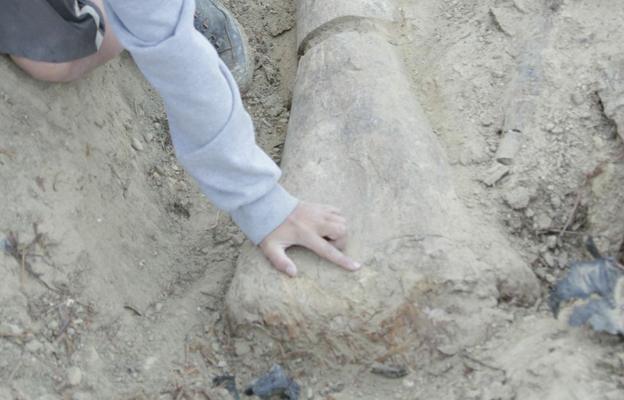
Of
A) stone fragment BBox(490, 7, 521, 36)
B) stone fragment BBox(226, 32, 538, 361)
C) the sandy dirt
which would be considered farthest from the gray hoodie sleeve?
stone fragment BBox(490, 7, 521, 36)

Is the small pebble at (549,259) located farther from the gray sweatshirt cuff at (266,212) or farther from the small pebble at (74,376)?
the small pebble at (74,376)

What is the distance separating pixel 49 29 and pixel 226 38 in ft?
2.47

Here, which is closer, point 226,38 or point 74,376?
point 74,376

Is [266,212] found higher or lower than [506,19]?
lower

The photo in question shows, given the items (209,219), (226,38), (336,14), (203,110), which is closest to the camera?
(203,110)

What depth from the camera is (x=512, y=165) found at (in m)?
2.12

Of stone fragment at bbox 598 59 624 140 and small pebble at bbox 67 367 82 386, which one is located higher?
stone fragment at bbox 598 59 624 140

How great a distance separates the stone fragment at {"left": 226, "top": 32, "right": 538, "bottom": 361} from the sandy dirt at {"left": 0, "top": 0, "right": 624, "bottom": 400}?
0.05 metres

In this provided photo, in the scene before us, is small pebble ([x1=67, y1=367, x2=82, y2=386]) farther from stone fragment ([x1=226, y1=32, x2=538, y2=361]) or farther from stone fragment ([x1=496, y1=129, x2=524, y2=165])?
stone fragment ([x1=496, y1=129, x2=524, y2=165])

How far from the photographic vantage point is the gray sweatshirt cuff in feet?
6.28

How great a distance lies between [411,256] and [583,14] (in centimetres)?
95

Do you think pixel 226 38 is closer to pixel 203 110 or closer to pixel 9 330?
pixel 203 110

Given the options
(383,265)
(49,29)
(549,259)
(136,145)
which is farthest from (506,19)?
(49,29)

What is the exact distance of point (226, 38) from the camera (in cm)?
278
